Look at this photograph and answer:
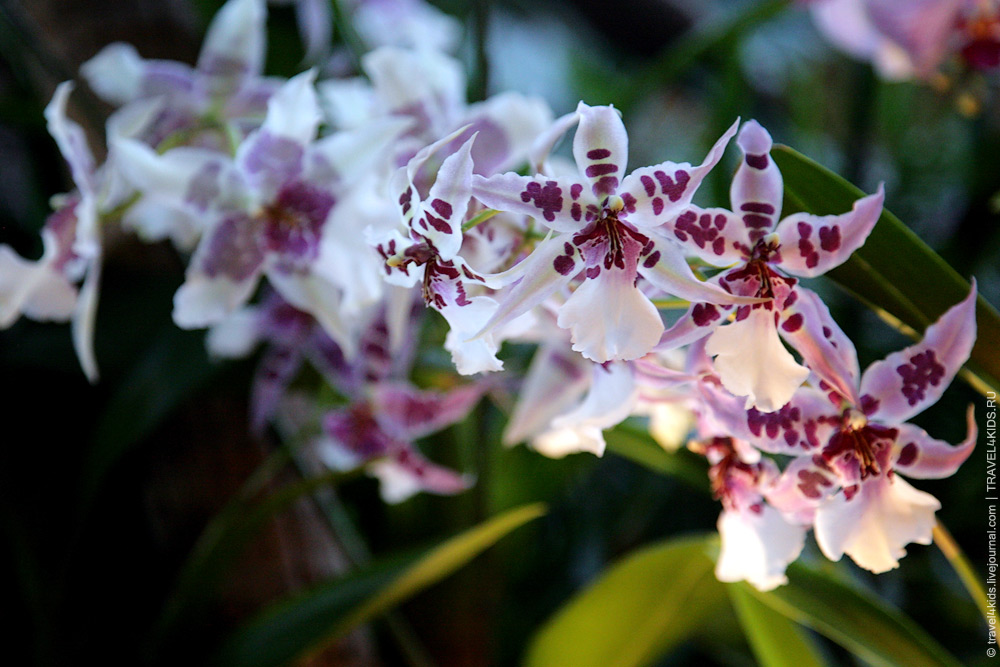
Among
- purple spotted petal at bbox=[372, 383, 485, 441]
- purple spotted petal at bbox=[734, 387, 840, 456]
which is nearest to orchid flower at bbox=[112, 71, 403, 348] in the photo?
purple spotted petal at bbox=[372, 383, 485, 441]

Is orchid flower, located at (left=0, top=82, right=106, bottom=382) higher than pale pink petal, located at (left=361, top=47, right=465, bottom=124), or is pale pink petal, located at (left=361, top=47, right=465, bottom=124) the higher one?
pale pink petal, located at (left=361, top=47, right=465, bottom=124)

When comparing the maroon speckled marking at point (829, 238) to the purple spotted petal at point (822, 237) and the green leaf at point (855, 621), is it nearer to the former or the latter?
the purple spotted petal at point (822, 237)

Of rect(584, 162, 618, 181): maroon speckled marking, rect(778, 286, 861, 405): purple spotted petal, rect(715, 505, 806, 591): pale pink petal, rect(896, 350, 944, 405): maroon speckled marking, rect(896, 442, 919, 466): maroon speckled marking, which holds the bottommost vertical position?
rect(715, 505, 806, 591): pale pink petal

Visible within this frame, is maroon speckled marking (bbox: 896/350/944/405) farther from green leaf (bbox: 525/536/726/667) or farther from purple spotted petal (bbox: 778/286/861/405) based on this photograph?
green leaf (bbox: 525/536/726/667)

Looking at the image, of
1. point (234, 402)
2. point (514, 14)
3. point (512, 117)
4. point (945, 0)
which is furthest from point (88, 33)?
point (514, 14)

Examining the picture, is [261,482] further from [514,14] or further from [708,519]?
[514,14]

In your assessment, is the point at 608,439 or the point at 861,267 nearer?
the point at 861,267
